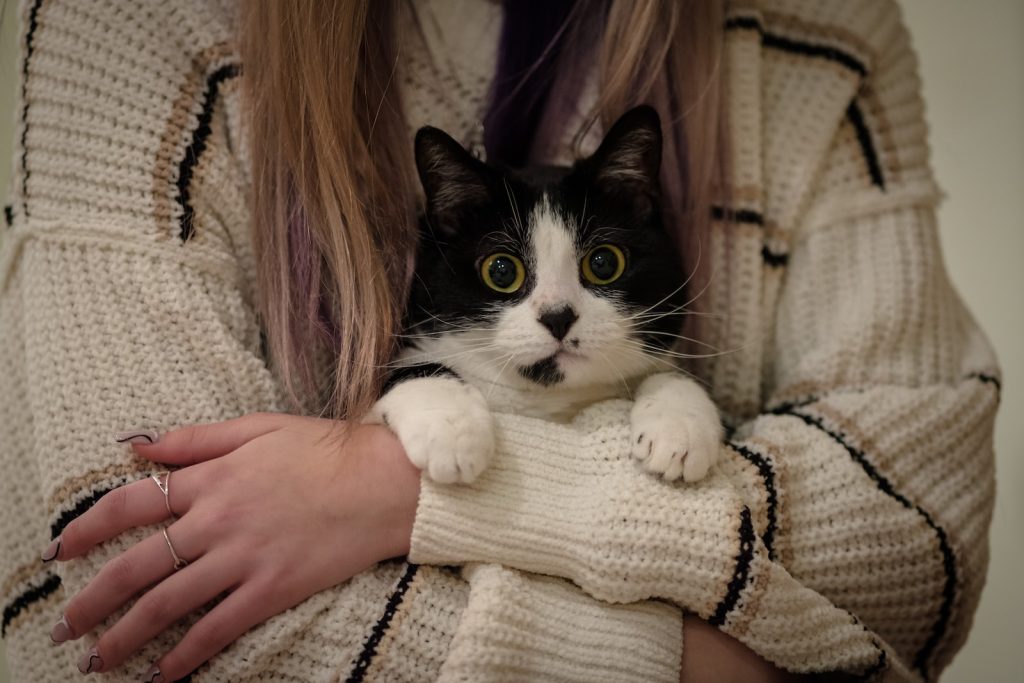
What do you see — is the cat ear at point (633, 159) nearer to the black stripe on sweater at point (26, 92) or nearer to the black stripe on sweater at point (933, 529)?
the black stripe on sweater at point (933, 529)

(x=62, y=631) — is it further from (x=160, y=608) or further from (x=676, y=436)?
(x=676, y=436)

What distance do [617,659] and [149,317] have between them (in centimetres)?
66

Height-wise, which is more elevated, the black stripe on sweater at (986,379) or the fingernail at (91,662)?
the black stripe on sweater at (986,379)

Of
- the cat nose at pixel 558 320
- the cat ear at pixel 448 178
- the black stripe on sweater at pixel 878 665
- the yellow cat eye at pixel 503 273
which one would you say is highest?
the cat ear at pixel 448 178

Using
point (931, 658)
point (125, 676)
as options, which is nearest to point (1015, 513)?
point (931, 658)

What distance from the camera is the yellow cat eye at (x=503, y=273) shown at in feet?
3.04

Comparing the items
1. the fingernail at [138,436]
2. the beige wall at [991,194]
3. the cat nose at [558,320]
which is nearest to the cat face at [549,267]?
the cat nose at [558,320]

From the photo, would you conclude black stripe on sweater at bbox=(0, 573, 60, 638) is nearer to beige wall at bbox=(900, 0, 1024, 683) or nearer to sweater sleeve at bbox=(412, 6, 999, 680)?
sweater sleeve at bbox=(412, 6, 999, 680)

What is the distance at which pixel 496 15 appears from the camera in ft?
3.64

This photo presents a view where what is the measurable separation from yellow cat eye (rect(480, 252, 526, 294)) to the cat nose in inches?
3.3

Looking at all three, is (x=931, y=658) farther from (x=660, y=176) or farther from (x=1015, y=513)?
(x=1015, y=513)

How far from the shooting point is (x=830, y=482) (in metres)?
0.89

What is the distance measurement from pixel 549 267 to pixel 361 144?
0.29 metres

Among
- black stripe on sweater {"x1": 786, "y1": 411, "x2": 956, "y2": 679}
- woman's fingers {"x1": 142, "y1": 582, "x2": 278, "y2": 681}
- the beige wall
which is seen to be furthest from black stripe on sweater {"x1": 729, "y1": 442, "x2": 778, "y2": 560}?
the beige wall
